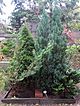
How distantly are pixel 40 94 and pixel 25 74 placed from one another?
471 mm

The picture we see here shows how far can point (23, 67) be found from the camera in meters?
4.54

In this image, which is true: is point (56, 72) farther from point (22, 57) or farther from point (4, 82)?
point (4, 82)

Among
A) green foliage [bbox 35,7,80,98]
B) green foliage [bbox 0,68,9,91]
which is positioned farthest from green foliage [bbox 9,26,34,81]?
green foliage [bbox 35,7,80,98]

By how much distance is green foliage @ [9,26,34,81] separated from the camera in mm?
4469

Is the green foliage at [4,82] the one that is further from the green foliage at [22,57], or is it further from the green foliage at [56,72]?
the green foliage at [56,72]

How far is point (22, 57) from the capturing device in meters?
4.61

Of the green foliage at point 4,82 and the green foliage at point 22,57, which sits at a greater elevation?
the green foliage at point 22,57

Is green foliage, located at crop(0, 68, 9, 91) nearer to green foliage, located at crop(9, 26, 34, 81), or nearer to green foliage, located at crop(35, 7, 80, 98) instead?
green foliage, located at crop(9, 26, 34, 81)

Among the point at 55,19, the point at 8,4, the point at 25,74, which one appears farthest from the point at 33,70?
the point at 8,4

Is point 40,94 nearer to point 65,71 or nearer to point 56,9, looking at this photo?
point 65,71

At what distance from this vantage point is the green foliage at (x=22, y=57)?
4.47m

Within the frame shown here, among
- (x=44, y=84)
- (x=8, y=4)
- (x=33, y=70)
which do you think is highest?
(x=8, y=4)

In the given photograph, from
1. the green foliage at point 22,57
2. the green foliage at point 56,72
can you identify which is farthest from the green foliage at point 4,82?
the green foliage at point 56,72

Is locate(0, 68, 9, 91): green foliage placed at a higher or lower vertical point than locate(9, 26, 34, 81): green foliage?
lower
